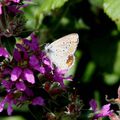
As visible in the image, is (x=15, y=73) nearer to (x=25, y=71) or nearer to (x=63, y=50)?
(x=25, y=71)

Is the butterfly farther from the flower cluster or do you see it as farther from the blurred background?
the blurred background

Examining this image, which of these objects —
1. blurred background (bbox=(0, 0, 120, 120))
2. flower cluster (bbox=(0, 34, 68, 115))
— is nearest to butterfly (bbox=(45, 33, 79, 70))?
flower cluster (bbox=(0, 34, 68, 115))

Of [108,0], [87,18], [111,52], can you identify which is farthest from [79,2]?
[108,0]

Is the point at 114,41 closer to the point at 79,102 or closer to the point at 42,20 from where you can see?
the point at 42,20

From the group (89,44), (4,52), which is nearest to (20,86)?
(4,52)

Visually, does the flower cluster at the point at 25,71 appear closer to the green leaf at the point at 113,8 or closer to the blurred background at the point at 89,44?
the green leaf at the point at 113,8

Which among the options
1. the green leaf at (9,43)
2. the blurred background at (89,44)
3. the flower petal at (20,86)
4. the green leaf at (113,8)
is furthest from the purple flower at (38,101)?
the blurred background at (89,44)
